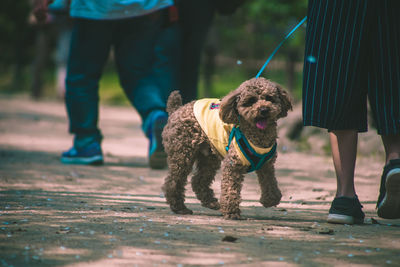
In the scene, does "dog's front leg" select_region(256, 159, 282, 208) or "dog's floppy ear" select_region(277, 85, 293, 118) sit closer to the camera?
"dog's floppy ear" select_region(277, 85, 293, 118)

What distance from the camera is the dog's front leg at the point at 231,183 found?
3975 millimetres

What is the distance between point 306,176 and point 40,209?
315 centimetres

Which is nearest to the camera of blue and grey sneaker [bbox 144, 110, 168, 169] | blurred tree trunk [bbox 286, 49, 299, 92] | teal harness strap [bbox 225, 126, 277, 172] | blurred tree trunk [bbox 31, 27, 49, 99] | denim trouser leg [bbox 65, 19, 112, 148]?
teal harness strap [bbox 225, 126, 277, 172]

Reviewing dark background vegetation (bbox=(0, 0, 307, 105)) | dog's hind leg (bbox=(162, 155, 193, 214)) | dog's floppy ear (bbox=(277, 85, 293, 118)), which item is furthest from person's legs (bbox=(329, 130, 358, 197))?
dark background vegetation (bbox=(0, 0, 307, 105))

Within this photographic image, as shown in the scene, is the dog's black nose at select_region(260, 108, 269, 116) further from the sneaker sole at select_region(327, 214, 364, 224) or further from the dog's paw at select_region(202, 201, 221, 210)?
the dog's paw at select_region(202, 201, 221, 210)

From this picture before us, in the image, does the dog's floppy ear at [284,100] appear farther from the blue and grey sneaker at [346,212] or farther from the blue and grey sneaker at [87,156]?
the blue and grey sneaker at [87,156]

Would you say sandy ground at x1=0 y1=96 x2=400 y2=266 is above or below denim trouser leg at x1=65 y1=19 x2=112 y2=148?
below

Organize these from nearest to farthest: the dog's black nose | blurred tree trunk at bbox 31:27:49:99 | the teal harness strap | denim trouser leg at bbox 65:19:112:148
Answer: the dog's black nose, the teal harness strap, denim trouser leg at bbox 65:19:112:148, blurred tree trunk at bbox 31:27:49:99

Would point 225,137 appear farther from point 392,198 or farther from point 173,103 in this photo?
point 392,198

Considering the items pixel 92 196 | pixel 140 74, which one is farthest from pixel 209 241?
pixel 140 74

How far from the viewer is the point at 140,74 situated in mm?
6625

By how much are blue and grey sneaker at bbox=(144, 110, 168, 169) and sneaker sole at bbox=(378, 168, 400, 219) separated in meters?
2.78

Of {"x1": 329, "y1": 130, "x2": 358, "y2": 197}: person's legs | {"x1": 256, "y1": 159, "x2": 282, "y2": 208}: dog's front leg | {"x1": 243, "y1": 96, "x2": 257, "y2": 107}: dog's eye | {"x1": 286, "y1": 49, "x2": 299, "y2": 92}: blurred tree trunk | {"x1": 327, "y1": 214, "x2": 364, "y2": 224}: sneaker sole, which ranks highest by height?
{"x1": 286, "y1": 49, "x2": 299, "y2": 92}: blurred tree trunk

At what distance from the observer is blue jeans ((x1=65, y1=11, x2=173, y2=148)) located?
21.0 ft
